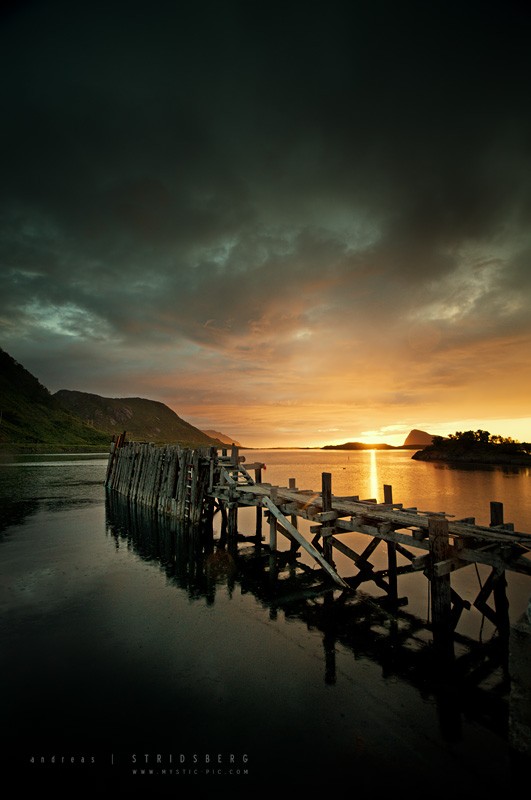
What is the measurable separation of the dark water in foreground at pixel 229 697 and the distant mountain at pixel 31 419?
3649 inches

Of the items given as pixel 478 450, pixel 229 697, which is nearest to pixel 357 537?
pixel 229 697

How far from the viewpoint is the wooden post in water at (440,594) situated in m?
7.91

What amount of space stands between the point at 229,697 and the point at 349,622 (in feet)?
13.3

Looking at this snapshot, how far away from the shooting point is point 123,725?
558 centimetres

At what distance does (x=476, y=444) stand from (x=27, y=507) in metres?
102

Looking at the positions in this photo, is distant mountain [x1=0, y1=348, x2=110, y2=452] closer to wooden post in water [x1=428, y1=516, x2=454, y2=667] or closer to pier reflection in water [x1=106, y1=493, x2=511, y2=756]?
pier reflection in water [x1=106, y1=493, x2=511, y2=756]

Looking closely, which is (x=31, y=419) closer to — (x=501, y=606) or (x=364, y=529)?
(x=364, y=529)

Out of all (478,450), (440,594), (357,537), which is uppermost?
(478,450)

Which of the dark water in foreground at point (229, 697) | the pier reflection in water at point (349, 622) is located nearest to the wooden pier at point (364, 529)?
the pier reflection in water at point (349, 622)

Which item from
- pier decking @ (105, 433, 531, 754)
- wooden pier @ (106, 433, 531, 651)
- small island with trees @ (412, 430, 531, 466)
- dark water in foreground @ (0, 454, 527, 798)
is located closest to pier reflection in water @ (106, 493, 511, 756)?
dark water in foreground @ (0, 454, 527, 798)

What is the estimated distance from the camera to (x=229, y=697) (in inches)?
247

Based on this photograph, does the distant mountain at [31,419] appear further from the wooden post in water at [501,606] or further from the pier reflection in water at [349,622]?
the wooden post in water at [501,606]

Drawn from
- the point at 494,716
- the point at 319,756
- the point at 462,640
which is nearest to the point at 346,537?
the point at 462,640

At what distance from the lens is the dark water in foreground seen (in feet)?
15.7
